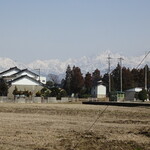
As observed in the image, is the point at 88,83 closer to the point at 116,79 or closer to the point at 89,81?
the point at 89,81

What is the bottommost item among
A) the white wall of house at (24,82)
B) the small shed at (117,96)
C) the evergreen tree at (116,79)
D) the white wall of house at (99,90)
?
the small shed at (117,96)

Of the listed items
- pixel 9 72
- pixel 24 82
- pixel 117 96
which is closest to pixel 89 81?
pixel 9 72

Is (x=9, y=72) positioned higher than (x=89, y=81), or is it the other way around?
(x=9, y=72)

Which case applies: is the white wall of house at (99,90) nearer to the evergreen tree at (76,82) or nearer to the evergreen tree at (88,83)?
the evergreen tree at (76,82)

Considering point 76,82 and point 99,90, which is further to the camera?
point 99,90

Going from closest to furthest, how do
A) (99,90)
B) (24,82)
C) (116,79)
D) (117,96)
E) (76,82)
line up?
(117,96), (24,82), (76,82), (99,90), (116,79)

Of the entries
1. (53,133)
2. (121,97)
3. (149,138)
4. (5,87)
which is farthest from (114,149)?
(5,87)

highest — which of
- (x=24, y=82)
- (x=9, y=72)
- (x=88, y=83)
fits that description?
(x=9, y=72)

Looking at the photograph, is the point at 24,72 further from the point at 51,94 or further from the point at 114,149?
the point at 114,149

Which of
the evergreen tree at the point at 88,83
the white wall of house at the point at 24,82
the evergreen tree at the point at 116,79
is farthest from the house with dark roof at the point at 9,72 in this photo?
the evergreen tree at the point at 116,79

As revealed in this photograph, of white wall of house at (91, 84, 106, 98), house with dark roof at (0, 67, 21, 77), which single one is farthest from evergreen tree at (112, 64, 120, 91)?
house with dark roof at (0, 67, 21, 77)

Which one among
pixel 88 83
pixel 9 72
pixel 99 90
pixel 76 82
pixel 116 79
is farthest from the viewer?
pixel 116 79

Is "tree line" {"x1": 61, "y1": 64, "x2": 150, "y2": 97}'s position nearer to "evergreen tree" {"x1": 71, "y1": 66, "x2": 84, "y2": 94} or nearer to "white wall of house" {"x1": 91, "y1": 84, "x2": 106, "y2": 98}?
"evergreen tree" {"x1": 71, "y1": 66, "x2": 84, "y2": 94}

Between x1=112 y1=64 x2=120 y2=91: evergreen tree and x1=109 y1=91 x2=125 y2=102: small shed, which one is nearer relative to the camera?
x1=109 y1=91 x2=125 y2=102: small shed
